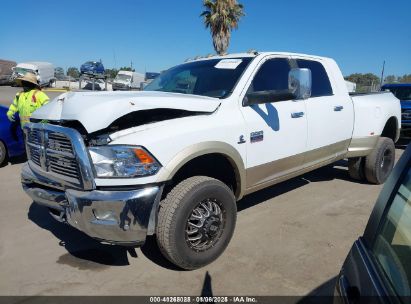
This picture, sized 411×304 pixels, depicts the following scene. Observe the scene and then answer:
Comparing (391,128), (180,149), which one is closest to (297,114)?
(180,149)

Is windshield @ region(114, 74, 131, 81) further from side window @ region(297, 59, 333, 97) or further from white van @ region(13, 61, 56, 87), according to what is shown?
side window @ region(297, 59, 333, 97)

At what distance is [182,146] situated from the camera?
9.62ft

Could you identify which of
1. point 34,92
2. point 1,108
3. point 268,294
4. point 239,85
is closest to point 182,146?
point 239,85

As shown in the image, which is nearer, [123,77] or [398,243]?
[398,243]

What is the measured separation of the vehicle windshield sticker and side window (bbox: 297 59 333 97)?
101 cm

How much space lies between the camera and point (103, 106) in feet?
9.13

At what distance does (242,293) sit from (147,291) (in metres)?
0.77

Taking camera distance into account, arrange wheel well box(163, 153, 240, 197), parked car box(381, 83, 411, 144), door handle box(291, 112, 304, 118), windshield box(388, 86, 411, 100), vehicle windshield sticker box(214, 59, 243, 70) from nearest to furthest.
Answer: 1. wheel well box(163, 153, 240, 197)
2. vehicle windshield sticker box(214, 59, 243, 70)
3. door handle box(291, 112, 304, 118)
4. parked car box(381, 83, 411, 144)
5. windshield box(388, 86, 411, 100)

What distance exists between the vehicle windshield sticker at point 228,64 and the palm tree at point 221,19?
2281cm

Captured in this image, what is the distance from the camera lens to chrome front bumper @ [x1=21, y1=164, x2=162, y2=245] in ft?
8.67

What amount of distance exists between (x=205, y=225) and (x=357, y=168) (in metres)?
3.61

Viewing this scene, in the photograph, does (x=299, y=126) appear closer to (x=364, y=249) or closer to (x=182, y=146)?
(x=182, y=146)

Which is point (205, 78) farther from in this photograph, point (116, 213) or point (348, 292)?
point (348, 292)

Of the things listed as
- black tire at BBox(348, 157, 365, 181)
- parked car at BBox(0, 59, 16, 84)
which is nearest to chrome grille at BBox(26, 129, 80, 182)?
black tire at BBox(348, 157, 365, 181)
